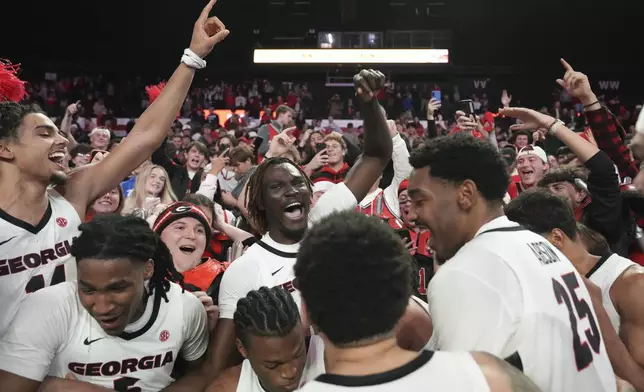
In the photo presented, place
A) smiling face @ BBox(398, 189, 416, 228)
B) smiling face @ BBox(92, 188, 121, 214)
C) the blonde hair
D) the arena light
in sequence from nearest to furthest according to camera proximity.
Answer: smiling face @ BBox(92, 188, 121, 214), smiling face @ BBox(398, 189, 416, 228), the blonde hair, the arena light

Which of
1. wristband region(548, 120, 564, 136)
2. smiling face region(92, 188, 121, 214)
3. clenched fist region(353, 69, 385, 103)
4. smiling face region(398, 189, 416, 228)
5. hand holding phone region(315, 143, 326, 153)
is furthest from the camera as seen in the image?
hand holding phone region(315, 143, 326, 153)

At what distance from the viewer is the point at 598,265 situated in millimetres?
2668

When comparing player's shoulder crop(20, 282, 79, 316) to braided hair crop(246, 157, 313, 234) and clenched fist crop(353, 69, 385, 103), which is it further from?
clenched fist crop(353, 69, 385, 103)

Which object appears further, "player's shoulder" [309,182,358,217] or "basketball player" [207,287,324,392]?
"player's shoulder" [309,182,358,217]

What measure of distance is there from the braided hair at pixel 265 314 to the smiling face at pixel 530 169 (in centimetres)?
368

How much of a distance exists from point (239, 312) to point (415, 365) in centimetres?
104

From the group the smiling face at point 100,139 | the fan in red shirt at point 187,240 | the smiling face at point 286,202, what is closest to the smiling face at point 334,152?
the fan in red shirt at point 187,240

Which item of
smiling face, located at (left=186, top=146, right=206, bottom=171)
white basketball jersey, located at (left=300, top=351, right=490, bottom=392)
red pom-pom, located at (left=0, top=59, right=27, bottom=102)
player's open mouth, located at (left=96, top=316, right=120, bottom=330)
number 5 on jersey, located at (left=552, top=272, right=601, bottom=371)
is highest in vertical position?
red pom-pom, located at (left=0, top=59, right=27, bottom=102)

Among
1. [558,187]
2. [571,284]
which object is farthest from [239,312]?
[558,187]

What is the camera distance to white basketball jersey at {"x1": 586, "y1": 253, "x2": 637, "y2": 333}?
2.59 m

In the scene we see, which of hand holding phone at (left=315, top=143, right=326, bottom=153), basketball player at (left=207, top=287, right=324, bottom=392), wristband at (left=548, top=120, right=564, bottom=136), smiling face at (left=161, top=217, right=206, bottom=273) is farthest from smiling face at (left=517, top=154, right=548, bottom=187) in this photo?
basketball player at (left=207, top=287, right=324, bottom=392)

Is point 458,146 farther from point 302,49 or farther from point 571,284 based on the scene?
point 302,49

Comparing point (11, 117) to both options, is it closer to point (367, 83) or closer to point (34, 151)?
point (34, 151)

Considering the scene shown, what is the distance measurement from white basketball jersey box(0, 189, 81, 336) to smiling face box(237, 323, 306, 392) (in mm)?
963
